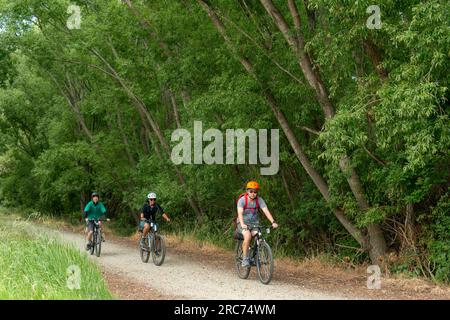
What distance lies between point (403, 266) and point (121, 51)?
1356 centimetres

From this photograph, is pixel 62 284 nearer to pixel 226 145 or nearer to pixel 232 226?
pixel 226 145

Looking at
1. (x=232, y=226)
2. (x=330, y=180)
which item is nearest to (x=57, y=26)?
(x=232, y=226)

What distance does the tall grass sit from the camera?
848 cm

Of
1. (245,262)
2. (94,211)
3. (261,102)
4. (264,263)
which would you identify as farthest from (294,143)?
(94,211)

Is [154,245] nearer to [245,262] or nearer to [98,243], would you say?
[98,243]

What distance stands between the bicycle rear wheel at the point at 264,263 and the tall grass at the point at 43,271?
9.87ft

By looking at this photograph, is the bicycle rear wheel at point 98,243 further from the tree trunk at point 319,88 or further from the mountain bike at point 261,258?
the tree trunk at point 319,88

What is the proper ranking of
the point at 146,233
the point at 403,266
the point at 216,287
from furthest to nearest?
the point at 146,233, the point at 403,266, the point at 216,287

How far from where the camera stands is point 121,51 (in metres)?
21.4

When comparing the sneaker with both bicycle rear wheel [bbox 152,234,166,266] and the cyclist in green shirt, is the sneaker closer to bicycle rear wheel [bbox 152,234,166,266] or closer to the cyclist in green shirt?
bicycle rear wheel [bbox 152,234,166,266]

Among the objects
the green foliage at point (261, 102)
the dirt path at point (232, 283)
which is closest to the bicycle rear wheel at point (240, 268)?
the dirt path at point (232, 283)

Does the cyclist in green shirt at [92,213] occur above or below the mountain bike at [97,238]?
above

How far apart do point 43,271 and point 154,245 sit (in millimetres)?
4492

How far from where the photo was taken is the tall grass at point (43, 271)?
8484 millimetres
